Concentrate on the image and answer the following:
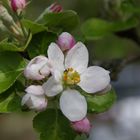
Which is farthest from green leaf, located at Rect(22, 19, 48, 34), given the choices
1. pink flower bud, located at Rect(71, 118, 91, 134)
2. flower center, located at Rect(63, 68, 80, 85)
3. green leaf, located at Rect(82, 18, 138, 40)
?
green leaf, located at Rect(82, 18, 138, 40)

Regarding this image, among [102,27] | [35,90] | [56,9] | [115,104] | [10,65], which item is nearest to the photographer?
[35,90]

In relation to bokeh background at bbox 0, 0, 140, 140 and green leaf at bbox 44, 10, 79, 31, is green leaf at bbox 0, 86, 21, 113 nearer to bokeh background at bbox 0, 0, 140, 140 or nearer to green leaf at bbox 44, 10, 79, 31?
green leaf at bbox 44, 10, 79, 31

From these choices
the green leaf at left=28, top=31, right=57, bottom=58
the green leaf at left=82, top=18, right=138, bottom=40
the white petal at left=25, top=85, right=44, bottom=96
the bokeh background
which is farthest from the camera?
the bokeh background

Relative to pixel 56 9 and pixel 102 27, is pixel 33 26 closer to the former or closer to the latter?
pixel 56 9

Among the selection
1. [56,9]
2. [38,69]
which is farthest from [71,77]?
[56,9]

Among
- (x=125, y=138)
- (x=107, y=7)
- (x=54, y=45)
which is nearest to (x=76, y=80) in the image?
(x=54, y=45)

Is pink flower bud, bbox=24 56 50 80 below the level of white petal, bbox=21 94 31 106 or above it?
above

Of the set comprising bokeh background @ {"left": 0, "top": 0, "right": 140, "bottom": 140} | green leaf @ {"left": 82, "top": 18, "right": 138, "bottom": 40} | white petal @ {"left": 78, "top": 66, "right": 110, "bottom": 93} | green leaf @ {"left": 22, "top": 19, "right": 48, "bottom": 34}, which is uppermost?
green leaf @ {"left": 22, "top": 19, "right": 48, "bottom": 34}
